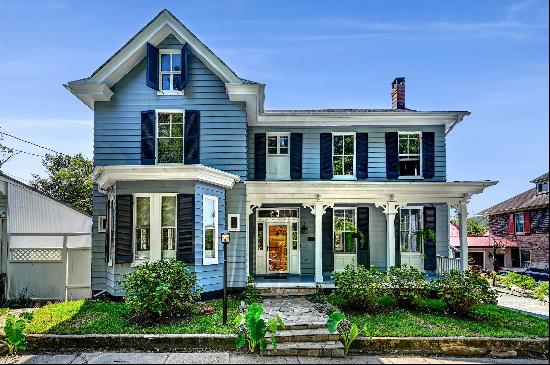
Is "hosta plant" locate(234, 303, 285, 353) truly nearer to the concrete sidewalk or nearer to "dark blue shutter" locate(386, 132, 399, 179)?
the concrete sidewalk

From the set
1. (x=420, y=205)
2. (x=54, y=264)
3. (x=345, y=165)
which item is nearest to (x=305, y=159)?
(x=345, y=165)

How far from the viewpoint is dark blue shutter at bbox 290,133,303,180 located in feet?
45.9

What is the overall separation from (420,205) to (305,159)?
4.45 m

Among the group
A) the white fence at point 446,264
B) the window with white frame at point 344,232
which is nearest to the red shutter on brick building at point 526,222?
the white fence at point 446,264

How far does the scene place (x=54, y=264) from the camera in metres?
11.0

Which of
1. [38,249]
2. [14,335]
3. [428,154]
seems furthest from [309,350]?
[428,154]

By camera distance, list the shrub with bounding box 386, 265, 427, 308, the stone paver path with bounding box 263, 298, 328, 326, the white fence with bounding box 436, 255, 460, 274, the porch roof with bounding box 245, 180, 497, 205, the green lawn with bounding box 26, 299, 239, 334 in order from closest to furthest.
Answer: the green lawn with bounding box 26, 299, 239, 334 → the stone paver path with bounding box 263, 298, 328, 326 → the shrub with bounding box 386, 265, 427, 308 → the porch roof with bounding box 245, 180, 497, 205 → the white fence with bounding box 436, 255, 460, 274

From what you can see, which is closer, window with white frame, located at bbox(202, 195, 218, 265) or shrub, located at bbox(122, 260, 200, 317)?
shrub, located at bbox(122, 260, 200, 317)

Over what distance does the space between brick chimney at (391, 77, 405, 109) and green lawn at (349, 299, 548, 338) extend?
349 inches

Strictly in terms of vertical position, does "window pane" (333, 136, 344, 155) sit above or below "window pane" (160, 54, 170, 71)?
below

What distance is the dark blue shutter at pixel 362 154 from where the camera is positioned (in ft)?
46.2

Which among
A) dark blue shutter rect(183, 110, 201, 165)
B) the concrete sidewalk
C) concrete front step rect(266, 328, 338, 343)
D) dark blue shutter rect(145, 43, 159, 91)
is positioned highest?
dark blue shutter rect(145, 43, 159, 91)

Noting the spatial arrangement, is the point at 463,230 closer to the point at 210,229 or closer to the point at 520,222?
the point at 210,229

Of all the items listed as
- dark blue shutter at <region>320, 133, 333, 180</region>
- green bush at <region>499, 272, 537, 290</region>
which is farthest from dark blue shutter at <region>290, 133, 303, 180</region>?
green bush at <region>499, 272, 537, 290</region>
